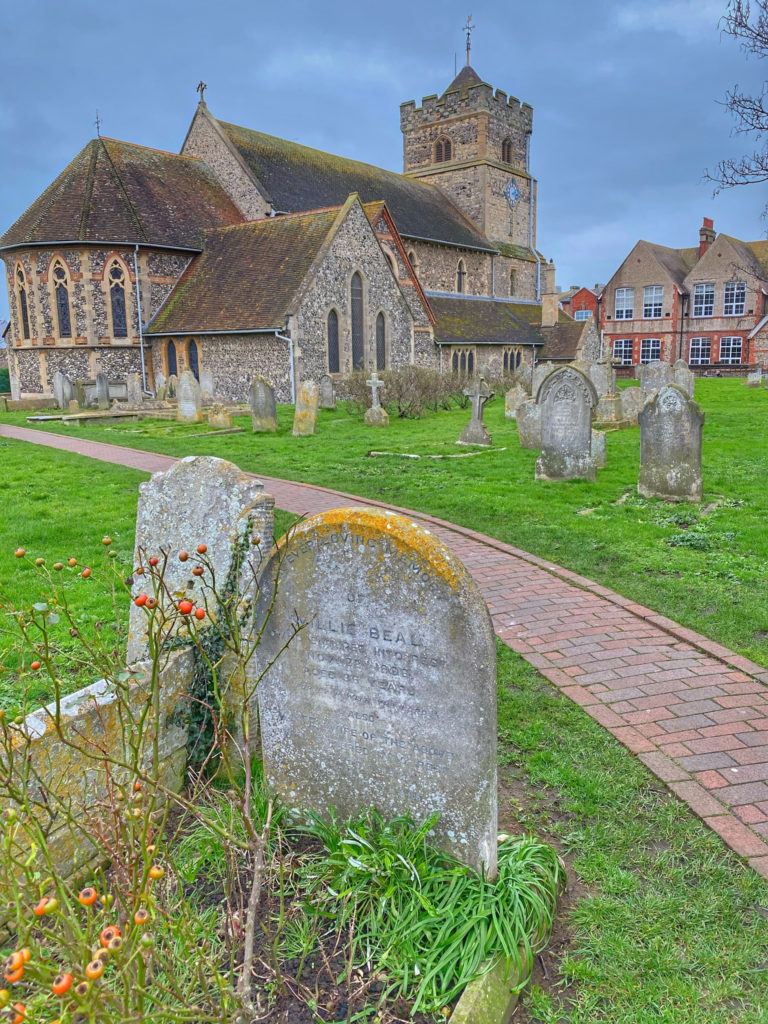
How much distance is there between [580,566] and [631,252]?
48.3 metres

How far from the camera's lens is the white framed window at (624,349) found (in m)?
51.2

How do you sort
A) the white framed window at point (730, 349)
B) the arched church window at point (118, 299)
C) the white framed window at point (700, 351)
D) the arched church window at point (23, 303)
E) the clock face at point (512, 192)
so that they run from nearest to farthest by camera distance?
1. the arched church window at point (118, 299)
2. the arched church window at point (23, 303)
3. the clock face at point (512, 192)
4. the white framed window at point (730, 349)
5. the white framed window at point (700, 351)

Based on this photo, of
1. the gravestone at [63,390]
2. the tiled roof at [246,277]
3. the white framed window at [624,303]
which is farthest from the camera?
the white framed window at [624,303]

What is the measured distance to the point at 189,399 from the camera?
21.3 m

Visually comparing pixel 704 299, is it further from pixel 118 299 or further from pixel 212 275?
pixel 118 299

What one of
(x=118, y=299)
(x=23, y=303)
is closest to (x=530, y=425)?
(x=118, y=299)

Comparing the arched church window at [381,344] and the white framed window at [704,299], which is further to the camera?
the white framed window at [704,299]

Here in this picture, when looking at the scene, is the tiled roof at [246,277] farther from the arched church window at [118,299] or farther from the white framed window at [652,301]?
the white framed window at [652,301]

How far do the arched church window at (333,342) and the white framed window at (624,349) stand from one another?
3008 cm

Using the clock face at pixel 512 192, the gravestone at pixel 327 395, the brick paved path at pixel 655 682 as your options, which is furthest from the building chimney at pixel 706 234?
the brick paved path at pixel 655 682

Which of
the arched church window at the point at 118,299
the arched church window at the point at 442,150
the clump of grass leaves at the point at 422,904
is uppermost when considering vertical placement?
the arched church window at the point at 442,150

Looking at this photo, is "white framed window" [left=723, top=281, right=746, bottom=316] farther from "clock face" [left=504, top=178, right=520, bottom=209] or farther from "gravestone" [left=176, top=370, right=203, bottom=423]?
"gravestone" [left=176, top=370, right=203, bottom=423]

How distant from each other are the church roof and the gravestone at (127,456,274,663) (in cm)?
2522

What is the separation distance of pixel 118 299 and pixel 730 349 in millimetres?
37912
